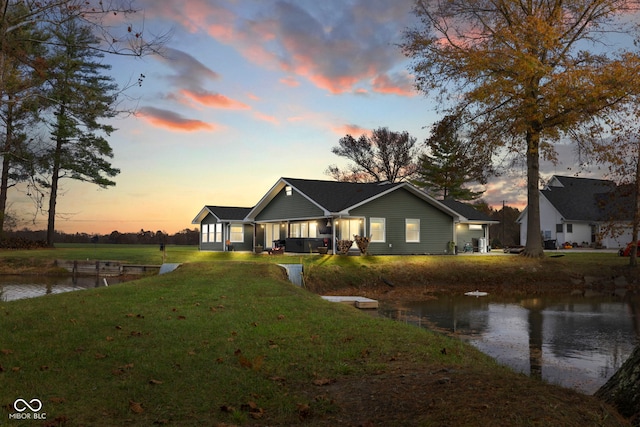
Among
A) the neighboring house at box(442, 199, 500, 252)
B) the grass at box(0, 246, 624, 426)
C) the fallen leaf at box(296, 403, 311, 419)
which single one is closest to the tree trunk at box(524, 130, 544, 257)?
the neighboring house at box(442, 199, 500, 252)

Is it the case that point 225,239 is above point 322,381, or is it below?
above

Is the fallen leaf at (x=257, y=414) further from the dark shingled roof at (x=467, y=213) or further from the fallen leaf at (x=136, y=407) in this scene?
the dark shingled roof at (x=467, y=213)

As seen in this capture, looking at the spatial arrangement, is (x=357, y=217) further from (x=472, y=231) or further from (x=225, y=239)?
(x=225, y=239)

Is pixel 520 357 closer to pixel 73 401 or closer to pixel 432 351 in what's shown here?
pixel 432 351

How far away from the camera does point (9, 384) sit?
6.32 meters

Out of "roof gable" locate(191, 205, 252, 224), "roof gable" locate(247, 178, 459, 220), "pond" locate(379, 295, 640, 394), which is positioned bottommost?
"pond" locate(379, 295, 640, 394)

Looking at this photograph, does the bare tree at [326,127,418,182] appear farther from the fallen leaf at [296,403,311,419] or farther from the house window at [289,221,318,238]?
the fallen leaf at [296,403,311,419]

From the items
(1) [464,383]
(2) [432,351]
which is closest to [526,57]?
(2) [432,351]

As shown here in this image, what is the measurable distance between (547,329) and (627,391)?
37.9 ft

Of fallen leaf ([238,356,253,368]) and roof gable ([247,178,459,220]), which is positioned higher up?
roof gable ([247,178,459,220])

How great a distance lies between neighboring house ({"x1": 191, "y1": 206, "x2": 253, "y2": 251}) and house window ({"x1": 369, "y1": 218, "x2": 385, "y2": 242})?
12452mm

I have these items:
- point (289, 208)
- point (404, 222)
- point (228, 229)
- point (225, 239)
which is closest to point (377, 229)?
point (404, 222)

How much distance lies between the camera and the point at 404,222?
3672cm

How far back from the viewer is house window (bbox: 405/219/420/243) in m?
36.8
